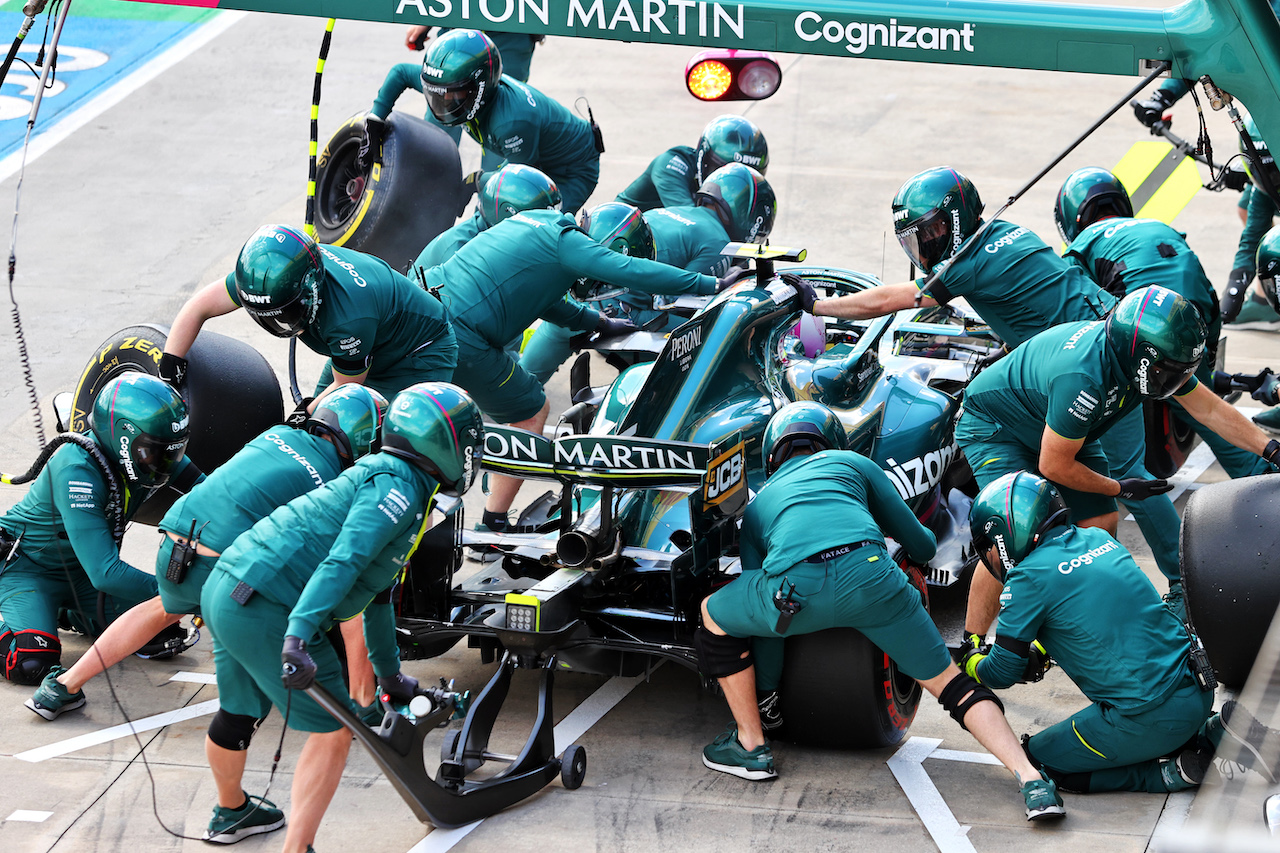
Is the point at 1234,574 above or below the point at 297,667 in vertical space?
below

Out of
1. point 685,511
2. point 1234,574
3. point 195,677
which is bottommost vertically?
point 195,677

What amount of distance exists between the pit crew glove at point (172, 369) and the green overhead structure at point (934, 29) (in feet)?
7.19

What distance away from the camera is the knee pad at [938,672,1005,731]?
5.63 meters

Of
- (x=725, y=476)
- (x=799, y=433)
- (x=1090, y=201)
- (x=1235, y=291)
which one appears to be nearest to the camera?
(x=725, y=476)

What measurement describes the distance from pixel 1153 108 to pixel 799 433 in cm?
498

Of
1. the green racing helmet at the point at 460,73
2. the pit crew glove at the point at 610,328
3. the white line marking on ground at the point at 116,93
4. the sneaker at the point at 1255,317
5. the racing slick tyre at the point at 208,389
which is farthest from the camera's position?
the white line marking on ground at the point at 116,93

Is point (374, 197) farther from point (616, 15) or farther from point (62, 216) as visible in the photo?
point (616, 15)

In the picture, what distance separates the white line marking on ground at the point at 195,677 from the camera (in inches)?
258

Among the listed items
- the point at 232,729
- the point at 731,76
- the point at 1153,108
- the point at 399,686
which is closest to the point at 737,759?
the point at 399,686

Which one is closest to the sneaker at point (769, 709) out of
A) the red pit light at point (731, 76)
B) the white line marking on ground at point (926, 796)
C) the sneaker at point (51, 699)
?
the white line marking on ground at point (926, 796)

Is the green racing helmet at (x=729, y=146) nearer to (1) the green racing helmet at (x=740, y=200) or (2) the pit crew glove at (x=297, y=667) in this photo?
(1) the green racing helmet at (x=740, y=200)

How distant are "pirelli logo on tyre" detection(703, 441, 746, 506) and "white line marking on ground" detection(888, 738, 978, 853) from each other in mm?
1204

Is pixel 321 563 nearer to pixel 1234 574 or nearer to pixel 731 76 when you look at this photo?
pixel 1234 574

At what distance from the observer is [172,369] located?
23.2 feet
